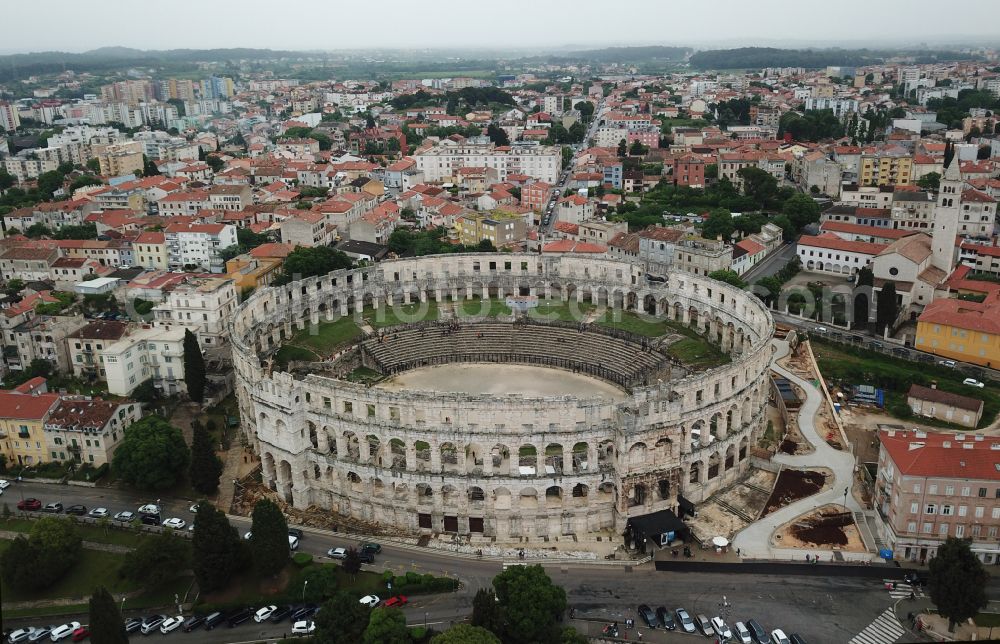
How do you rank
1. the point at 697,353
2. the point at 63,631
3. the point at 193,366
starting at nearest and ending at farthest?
the point at 63,631
the point at 193,366
the point at 697,353

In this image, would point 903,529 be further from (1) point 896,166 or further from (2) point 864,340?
(1) point 896,166

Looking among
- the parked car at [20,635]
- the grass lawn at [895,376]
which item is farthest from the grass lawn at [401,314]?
the parked car at [20,635]

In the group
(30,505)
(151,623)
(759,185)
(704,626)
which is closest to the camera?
(704,626)

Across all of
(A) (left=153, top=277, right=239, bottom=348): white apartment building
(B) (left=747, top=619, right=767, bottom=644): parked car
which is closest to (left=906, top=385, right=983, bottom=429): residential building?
(B) (left=747, top=619, right=767, bottom=644): parked car

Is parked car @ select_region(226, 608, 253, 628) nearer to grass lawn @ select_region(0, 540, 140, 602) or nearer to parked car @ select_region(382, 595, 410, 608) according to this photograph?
grass lawn @ select_region(0, 540, 140, 602)

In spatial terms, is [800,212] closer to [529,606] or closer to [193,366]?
[193,366]

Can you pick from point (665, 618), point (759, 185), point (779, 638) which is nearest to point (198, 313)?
point (665, 618)
